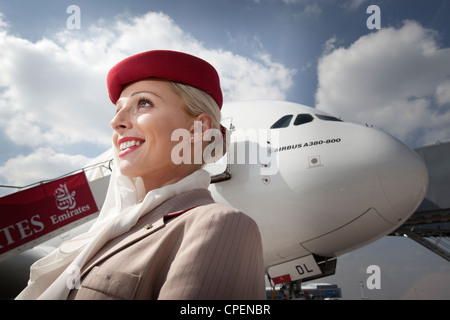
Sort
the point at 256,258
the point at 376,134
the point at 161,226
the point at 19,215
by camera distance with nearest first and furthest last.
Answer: the point at 256,258 → the point at 161,226 → the point at 376,134 → the point at 19,215

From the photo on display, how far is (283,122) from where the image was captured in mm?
5246

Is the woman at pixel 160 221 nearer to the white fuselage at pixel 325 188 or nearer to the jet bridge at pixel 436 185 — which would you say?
the white fuselage at pixel 325 188

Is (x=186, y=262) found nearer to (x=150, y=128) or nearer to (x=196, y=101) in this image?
(x=150, y=128)

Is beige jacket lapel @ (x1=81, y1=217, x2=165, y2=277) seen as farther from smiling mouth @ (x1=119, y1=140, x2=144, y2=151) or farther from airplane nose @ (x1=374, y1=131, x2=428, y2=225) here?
airplane nose @ (x1=374, y1=131, x2=428, y2=225)

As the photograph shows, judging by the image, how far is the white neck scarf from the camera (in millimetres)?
1015

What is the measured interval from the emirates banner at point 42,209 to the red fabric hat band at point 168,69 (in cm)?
475

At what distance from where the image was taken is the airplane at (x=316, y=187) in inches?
168

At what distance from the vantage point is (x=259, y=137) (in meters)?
5.06

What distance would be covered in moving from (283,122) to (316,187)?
1.40m

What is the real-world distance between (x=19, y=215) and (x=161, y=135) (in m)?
5.14

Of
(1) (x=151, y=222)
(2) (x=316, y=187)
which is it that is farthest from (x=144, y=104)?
(2) (x=316, y=187)

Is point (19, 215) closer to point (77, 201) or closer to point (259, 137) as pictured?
point (77, 201)

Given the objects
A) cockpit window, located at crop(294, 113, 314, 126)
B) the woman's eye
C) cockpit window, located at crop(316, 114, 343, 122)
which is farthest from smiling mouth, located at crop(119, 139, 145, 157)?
cockpit window, located at crop(316, 114, 343, 122)
